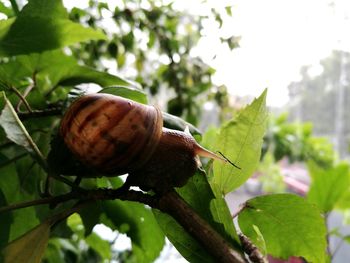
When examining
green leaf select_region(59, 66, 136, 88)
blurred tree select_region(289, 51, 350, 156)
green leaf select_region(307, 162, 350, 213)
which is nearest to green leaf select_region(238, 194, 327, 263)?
green leaf select_region(59, 66, 136, 88)

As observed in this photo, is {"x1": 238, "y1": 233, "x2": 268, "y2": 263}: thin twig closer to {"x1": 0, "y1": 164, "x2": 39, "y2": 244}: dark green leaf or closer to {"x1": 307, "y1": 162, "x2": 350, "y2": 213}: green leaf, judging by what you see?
{"x1": 0, "y1": 164, "x2": 39, "y2": 244}: dark green leaf

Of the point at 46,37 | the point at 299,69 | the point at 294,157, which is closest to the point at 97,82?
the point at 46,37

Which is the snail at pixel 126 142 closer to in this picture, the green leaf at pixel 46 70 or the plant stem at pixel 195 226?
the plant stem at pixel 195 226

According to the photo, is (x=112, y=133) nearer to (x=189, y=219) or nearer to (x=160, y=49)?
(x=189, y=219)

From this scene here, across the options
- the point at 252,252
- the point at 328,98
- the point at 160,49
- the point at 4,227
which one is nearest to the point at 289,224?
the point at 252,252

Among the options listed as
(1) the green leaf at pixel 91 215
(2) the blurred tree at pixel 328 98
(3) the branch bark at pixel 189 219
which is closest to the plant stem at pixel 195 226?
(3) the branch bark at pixel 189 219

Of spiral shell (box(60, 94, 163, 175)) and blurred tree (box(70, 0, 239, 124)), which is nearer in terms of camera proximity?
spiral shell (box(60, 94, 163, 175))
